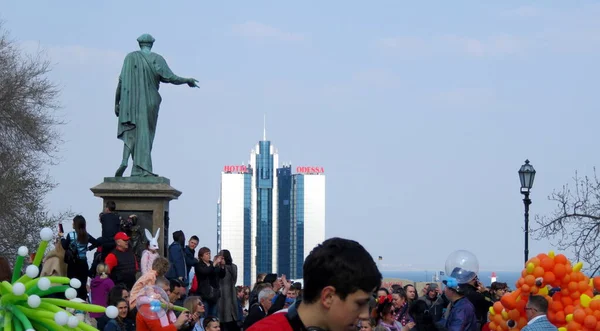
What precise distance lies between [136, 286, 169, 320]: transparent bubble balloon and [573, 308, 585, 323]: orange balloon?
161 inches

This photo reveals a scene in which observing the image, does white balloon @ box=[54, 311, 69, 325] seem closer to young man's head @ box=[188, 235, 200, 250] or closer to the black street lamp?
young man's head @ box=[188, 235, 200, 250]

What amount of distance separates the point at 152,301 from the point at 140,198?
37.3 ft

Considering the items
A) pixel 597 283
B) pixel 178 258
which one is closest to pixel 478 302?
pixel 597 283

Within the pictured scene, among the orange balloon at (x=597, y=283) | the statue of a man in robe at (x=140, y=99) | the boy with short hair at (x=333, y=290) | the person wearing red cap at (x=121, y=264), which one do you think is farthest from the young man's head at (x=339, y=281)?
the statue of a man in robe at (x=140, y=99)

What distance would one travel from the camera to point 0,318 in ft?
15.9

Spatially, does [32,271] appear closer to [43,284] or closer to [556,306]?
[43,284]

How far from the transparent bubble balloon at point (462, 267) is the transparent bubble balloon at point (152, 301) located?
369cm

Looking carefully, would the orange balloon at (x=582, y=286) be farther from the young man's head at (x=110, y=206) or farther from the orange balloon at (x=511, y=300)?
the young man's head at (x=110, y=206)

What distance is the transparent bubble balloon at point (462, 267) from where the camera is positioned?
462 inches

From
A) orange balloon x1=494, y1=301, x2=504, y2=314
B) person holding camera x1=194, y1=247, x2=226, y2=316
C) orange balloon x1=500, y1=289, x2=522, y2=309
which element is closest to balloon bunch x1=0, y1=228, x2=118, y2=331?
orange balloon x1=500, y1=289, x2=522, y2=309

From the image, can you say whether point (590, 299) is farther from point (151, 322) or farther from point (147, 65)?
point (147, 65)

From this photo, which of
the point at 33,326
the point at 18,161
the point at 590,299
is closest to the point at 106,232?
the point at 590,299

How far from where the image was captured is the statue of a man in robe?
20.2 m

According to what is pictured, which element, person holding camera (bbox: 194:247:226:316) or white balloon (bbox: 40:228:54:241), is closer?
white balloon (bbox: 40:228:54:241)
